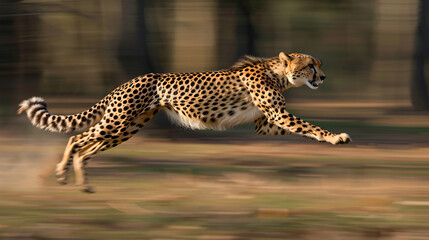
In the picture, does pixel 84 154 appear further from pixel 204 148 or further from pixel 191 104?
pixel 204 148

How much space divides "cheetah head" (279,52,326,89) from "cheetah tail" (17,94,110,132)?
5.61 ft

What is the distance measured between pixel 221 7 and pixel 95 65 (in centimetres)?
334

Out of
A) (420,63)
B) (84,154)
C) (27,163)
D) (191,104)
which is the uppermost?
(191,104)

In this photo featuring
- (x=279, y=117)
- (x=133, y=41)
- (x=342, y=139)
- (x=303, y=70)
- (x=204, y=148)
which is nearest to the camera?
(x=342, y=139)

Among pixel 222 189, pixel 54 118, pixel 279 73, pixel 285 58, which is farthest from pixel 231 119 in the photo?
pixel 54 118

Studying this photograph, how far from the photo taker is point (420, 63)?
14945 mm

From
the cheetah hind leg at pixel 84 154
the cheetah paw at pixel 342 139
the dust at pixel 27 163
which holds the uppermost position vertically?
the cheetah paw at pixel 342 139

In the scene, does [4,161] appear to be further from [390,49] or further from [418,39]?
[390,49]

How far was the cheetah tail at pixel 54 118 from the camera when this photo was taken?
693 centimetres

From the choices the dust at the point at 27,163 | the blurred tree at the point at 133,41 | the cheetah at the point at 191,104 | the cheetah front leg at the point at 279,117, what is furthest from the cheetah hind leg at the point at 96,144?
the blurred tree at the point at 133,41

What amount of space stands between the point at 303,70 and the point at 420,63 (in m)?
8.83

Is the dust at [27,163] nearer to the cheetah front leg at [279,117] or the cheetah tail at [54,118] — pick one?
the cheetah tail at [54,118]

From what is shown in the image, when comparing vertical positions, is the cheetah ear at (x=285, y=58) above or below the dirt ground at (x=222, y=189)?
above

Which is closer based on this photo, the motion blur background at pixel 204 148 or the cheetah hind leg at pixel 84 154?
the motion blur background at pixel 204 148
